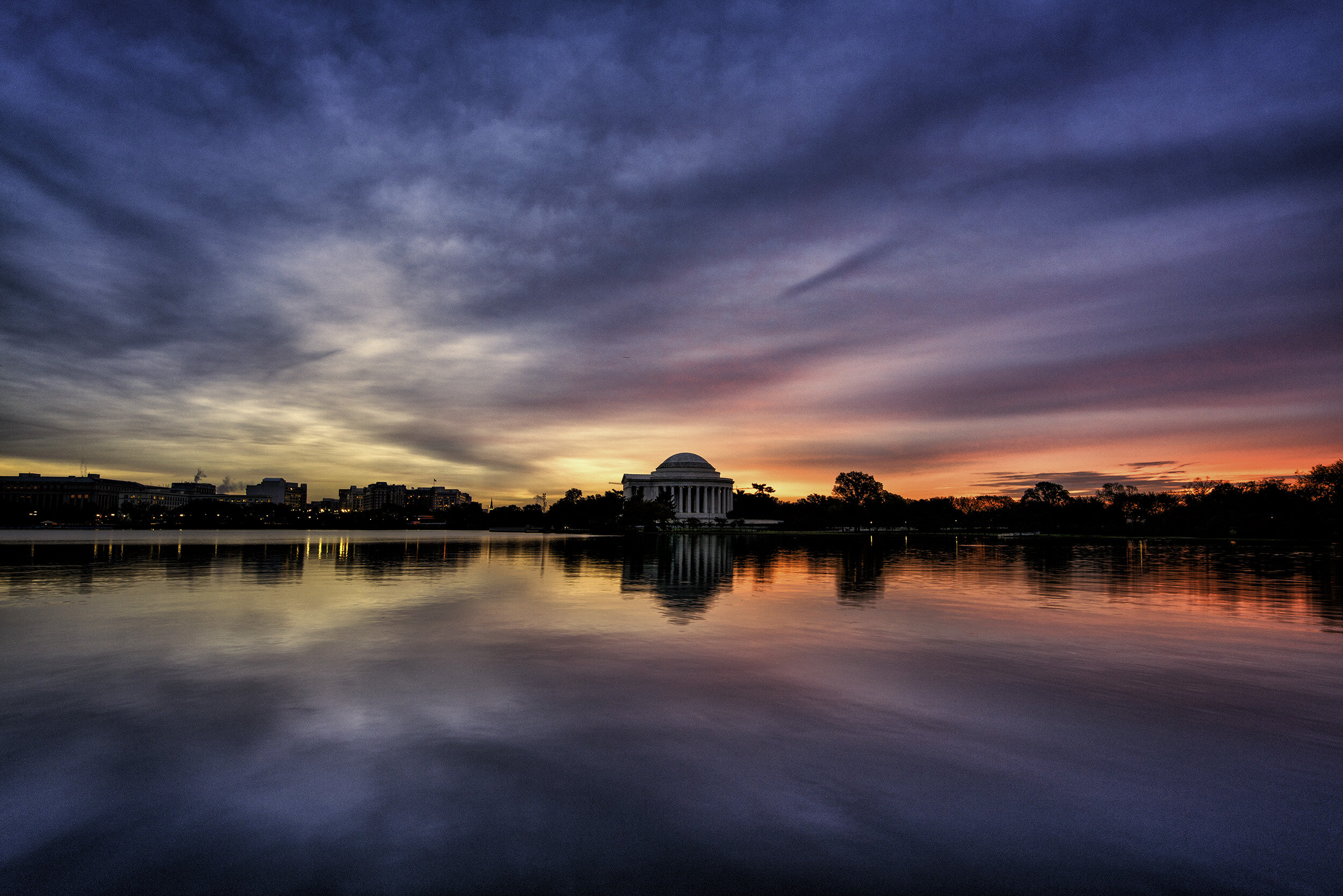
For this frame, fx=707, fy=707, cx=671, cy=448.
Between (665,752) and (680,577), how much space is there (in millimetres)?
26299

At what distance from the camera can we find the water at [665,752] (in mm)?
6324

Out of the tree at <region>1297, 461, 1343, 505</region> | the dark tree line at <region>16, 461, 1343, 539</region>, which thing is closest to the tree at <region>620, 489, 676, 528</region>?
the dark tree line at <region>16, 461, 1343, 539</region>

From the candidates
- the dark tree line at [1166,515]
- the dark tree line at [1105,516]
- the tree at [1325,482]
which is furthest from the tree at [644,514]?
the tree at [1325,482]

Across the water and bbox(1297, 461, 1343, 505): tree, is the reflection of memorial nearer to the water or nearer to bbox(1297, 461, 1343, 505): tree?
the water

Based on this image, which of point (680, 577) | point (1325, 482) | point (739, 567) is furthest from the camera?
point (1325, 482)

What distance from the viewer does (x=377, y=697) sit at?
1177cm

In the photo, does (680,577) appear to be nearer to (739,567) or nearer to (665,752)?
(739,567)

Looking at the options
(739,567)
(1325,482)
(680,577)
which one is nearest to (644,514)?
(739,567)

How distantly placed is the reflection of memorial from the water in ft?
5.33

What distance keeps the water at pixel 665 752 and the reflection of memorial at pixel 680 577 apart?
1624 mm

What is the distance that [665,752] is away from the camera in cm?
911

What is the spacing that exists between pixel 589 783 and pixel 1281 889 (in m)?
6.46

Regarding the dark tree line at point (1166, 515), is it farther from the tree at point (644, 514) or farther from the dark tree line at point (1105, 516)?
the tree at point (644, 514)

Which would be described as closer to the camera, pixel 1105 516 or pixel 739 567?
pixel 739 567
